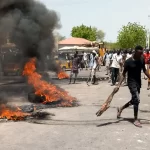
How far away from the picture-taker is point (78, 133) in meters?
6.20

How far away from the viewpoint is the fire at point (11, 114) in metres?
7.57

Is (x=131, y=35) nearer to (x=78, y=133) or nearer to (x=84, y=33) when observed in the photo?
(x=84, y=33)

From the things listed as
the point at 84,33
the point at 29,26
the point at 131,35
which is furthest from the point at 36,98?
the point at 84,33

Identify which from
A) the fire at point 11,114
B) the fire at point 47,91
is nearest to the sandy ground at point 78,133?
the fire at point 11,114

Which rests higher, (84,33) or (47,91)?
(84,33)

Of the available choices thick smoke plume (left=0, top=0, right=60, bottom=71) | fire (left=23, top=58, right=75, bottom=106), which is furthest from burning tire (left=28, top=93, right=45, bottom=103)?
thick smoke plume (left=0, top=0, right=60, bottom=71)

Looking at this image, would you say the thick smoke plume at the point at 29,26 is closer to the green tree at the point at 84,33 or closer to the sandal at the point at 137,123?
the sandal at the point at 137,123

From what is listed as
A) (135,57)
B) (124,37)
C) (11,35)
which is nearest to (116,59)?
(11,35)

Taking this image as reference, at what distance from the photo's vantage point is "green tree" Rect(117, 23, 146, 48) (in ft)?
172

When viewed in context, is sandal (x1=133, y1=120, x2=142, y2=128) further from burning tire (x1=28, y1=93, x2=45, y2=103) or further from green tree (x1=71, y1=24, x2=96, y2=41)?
green tree (x1=71, y1=24, x2=96, y2=41)

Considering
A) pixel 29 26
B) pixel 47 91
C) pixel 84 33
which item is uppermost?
pixel 84 33

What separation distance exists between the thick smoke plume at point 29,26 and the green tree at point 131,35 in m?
38.9

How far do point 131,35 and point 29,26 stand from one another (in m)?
40.6

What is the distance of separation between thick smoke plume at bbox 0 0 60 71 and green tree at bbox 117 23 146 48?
38854mm
